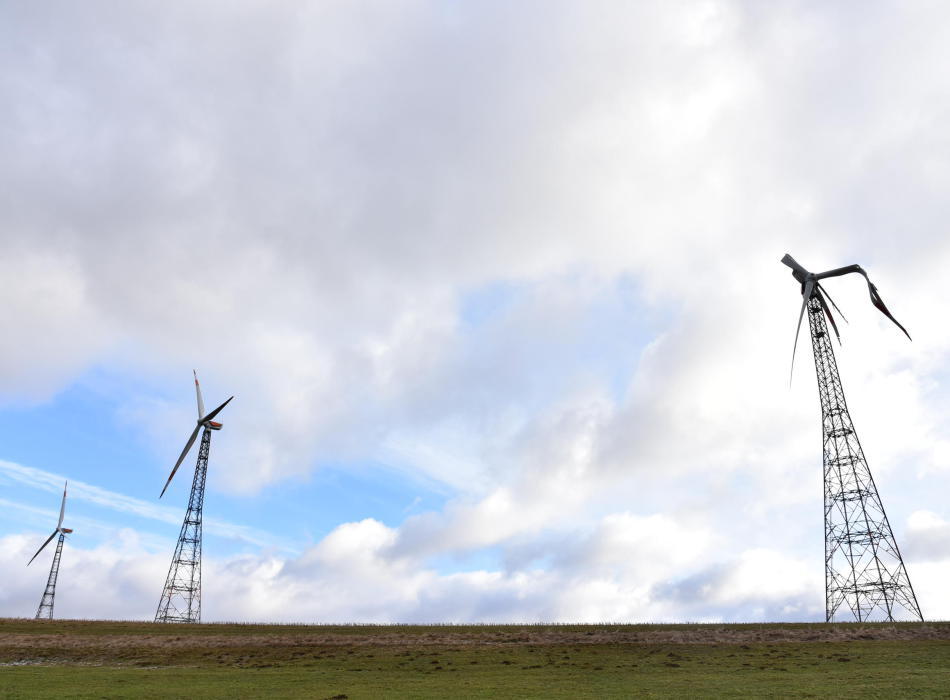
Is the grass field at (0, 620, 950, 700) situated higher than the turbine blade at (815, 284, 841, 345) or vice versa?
the turbine blade at (815, 284, 841, 345)

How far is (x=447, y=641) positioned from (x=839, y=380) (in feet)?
211

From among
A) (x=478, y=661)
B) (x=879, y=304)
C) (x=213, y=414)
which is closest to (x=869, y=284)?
(x=879, y=304)

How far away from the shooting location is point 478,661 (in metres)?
54.4

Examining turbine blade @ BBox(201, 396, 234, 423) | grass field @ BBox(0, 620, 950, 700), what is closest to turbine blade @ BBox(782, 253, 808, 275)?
grass field @ BBox(0, 620, 950, 700)

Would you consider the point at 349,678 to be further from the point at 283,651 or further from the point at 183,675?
the point at 283,651

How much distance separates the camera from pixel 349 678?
157 feet

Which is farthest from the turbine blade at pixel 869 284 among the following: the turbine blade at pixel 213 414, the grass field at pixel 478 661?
the turbine blade at pixel 213 414

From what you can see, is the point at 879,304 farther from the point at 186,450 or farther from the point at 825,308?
the point at 186,450

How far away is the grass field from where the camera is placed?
132ft

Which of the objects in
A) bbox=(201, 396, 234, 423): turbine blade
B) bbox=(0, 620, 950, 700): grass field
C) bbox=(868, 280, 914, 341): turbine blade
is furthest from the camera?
bbox=(201, 396, 234, 423): turbine blade

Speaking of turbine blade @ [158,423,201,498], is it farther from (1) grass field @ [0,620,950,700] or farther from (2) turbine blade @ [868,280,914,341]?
(2) turbine blade @ [868,280,914,341]

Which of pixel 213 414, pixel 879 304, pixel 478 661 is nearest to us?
pixel 478 661

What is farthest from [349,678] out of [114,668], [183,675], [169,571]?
[169,571]

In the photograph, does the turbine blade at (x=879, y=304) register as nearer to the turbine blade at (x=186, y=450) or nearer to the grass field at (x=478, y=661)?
the grass field at (x=478, y=661)
